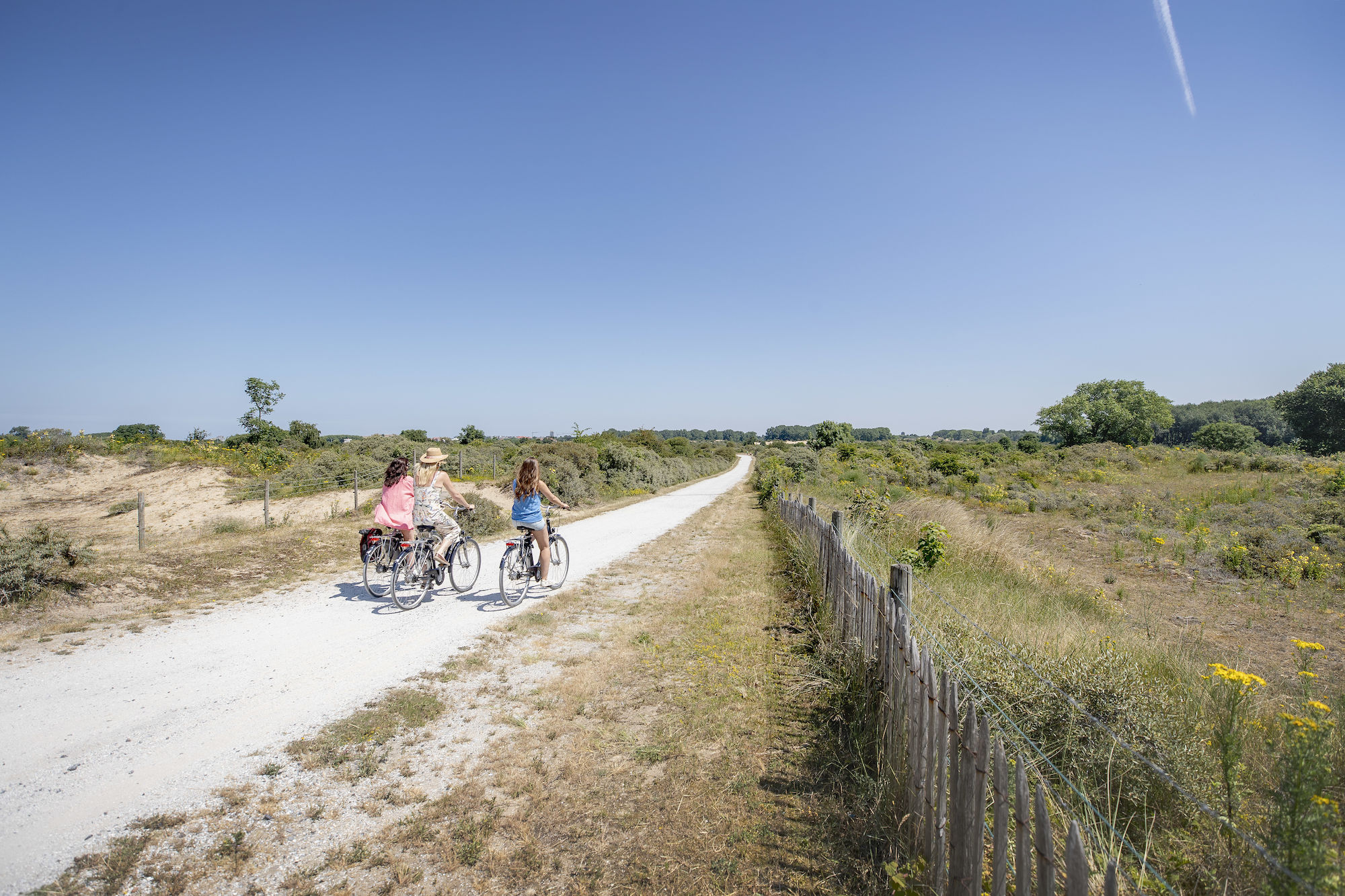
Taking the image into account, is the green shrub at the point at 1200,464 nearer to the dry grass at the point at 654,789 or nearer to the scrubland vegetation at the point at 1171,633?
the scrubland vegetation at the point at 1171,633

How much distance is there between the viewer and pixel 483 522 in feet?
48.0

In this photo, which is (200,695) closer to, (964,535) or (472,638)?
(472,638)

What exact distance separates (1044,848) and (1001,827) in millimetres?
284

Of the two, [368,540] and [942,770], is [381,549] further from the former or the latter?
[942,770]

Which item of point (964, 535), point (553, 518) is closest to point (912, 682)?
point (964, 535)

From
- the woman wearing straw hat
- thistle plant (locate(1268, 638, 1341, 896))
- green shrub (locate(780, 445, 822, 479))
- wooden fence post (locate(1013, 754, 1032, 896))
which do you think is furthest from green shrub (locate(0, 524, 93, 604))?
green shrub (locate(780, 445, 822, 479))

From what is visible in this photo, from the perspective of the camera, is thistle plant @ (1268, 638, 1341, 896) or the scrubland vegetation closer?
thistle plant @ (1268, 638, 1341, 896)

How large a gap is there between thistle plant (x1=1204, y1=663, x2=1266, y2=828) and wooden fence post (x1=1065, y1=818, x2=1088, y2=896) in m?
0.86

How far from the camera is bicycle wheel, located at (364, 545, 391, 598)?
7500 mm

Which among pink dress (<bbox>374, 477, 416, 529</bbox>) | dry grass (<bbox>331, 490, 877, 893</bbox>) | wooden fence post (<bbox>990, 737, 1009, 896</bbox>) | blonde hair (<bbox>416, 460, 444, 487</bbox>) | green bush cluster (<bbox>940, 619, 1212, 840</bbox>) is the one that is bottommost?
dry grass (<bbox>331, 490, 877, 893</bbox>)

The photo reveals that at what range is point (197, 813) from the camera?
10.6 ft

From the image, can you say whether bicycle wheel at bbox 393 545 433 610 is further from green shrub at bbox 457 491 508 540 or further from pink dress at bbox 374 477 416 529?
green shrub at bbox 457 491 508 540

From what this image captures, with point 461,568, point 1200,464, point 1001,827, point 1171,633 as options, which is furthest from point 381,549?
point 1200,464

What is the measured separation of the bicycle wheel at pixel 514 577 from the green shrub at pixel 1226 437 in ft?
197
